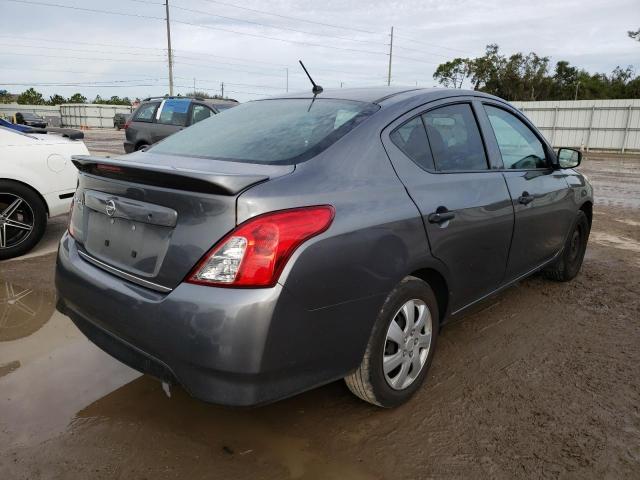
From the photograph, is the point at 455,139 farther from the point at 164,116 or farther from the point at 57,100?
the point at 57,100

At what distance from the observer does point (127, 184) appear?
216cm

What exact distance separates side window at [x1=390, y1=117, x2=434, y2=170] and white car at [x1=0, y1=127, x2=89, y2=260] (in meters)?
4.06

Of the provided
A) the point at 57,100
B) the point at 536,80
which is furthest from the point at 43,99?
the point at 536,80

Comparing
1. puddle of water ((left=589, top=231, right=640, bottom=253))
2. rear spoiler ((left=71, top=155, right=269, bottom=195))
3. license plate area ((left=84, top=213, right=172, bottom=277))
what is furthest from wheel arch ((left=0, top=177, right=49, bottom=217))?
puddle of water ((left=589, top=231, right=640, bottom=253))

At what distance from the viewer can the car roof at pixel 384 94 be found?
8.76 feet

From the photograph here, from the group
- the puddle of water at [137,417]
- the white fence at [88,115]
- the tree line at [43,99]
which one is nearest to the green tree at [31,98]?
the tree line at [43,99]

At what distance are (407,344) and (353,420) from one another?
452 millimetres

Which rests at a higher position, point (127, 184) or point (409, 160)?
point (409, 160)

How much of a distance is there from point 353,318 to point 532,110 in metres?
28.6

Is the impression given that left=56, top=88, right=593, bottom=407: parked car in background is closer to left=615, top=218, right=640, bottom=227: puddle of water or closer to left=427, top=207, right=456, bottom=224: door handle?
left=427, top=207, right=456, bottom=224: door handle

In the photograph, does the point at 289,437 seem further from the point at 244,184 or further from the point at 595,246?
the point at 595,246

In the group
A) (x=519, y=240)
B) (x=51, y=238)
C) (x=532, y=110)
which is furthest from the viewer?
(x=532, y=110)

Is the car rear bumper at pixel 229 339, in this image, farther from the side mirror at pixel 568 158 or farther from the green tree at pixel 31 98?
the green tree at pixel 31 98

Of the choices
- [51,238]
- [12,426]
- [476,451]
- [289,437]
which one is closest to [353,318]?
[289,437]
